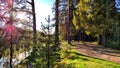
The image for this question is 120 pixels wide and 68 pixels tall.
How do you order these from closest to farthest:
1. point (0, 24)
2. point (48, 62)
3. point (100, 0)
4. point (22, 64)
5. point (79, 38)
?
point (48, 62), point (0, 24), point (22, 64), point (100, 0), point (79, 38)

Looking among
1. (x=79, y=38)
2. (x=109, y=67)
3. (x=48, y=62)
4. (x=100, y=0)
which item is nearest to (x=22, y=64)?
(x=48, y=62)

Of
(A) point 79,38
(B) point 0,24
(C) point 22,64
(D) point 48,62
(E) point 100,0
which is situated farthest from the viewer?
(A) point 79,38

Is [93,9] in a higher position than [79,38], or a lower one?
higher

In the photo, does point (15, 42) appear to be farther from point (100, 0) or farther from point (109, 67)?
point (100, 0)

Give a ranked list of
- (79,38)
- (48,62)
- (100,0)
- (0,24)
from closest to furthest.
→ (48,62)
(0,24)
(100,0)
(79,38)

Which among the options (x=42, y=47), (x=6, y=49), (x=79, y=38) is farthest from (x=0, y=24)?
(x=79, y=38)

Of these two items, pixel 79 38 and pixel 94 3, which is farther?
pixel 79 38

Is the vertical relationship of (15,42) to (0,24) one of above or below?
below

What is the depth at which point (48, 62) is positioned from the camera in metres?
A: 12.2

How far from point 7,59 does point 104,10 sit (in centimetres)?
1891

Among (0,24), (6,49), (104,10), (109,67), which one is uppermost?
(104,10)

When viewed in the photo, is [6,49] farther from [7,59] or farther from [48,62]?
[48,62]

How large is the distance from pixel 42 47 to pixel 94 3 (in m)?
18.4

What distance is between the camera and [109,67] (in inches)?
573
